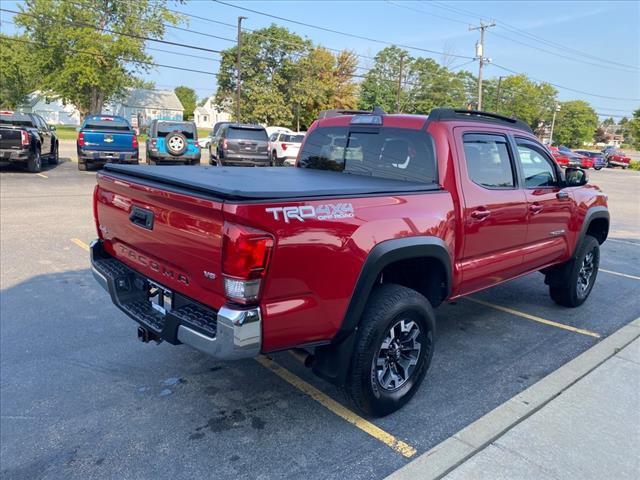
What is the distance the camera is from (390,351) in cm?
317

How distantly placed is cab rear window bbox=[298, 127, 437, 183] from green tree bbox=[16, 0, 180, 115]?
47.1 m

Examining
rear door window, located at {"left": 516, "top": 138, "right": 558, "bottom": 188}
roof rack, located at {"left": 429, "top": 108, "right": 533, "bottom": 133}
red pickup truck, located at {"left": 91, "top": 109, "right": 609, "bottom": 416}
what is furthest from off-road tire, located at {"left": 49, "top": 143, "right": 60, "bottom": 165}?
rear door window, located at {"left": 516, "top": 138, "right": 558, "bottom": 188}

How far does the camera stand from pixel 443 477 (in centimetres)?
256

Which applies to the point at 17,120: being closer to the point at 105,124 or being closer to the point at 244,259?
the point at 105,124

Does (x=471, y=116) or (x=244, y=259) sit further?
(x=471, y=116)

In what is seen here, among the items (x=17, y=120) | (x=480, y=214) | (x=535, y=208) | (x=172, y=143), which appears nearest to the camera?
(x=480, y=214)

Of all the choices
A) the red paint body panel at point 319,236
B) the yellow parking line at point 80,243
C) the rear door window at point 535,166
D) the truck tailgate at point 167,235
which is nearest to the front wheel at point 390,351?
the red paint body panel at point 319,236

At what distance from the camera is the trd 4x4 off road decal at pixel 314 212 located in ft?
7.77

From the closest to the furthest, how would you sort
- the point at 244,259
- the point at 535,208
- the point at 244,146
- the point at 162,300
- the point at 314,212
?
the point at 244,259
the point at 314,212
the point at 162,300
the point at 535,208
the point at 244,146

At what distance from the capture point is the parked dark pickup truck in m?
14.5

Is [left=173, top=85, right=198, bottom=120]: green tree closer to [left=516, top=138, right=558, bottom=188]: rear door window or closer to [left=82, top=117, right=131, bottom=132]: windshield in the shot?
[left=82, top=117, right=131, bottom=132]: windshield

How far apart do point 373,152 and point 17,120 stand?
53.6 feet

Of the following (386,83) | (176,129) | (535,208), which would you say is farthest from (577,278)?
(386,83)

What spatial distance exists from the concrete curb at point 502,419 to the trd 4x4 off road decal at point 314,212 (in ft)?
4.66
